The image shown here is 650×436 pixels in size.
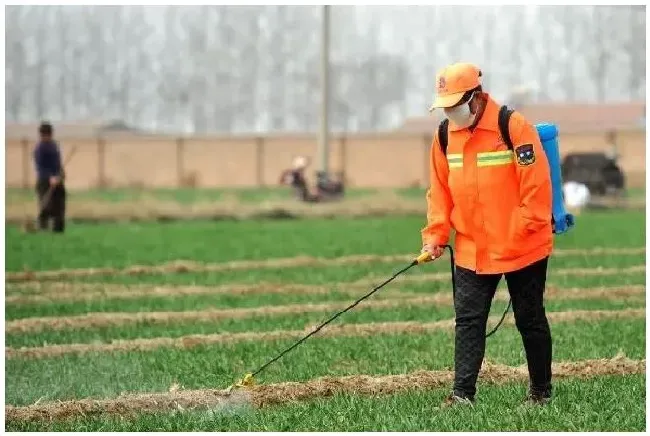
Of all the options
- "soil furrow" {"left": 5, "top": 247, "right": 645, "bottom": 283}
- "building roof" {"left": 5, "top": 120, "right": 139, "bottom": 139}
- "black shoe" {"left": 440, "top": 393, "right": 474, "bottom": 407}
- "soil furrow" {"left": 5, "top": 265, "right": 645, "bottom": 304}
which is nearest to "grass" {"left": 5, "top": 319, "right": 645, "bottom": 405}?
"black shoe" {"left": 440, "top": 393, "right": 474, "bottom": 407}

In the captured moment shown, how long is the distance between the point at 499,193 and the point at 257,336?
11.3 feet

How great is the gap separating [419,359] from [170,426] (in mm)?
2294

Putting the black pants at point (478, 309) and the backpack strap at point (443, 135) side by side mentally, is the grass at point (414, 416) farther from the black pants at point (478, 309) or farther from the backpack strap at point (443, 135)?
the backpack strap at point (443, 135)

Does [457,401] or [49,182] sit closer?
[457,401]

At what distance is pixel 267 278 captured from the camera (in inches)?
542

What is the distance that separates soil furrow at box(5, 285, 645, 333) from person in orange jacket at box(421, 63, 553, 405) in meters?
4.34

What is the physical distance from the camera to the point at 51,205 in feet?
69.1

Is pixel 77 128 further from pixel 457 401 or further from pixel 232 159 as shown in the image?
pixel 457 401

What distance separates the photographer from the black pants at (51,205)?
806 inches

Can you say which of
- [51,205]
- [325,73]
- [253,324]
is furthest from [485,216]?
[325,73]

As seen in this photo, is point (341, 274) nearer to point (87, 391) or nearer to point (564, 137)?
point (87, 391)

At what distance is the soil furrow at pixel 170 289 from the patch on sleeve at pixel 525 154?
6.34m

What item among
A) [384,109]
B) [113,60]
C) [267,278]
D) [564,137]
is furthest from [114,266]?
[384,109]

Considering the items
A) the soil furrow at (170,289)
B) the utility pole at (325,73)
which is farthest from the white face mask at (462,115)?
the utility pole at (325,73)
